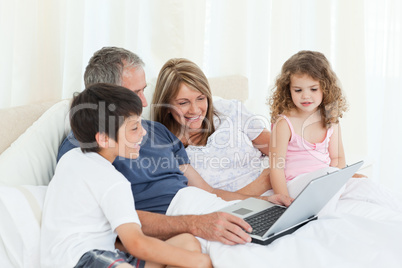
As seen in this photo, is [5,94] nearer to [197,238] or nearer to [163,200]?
[163,200]

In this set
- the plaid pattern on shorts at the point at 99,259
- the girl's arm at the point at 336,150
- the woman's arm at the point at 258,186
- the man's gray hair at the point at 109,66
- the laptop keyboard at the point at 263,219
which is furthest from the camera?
the girl's arm at the point at 336,150

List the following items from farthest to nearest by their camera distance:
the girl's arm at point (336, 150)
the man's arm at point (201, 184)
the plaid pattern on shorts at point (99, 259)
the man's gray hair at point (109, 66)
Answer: the girl's arm at point (336, 150) → the man's arm at point (201, 184) → the man's gray hair at point (109, 66) → the plaid pattern on shorts at point (99, 259)

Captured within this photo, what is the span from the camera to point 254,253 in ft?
4.43

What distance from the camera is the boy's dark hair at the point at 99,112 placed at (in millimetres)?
1421

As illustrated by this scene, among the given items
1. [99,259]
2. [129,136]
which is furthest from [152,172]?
[99,259]

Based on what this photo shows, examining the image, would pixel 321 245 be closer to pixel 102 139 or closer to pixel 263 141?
pixel 102 139

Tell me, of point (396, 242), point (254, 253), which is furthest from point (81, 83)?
point (396, 242)

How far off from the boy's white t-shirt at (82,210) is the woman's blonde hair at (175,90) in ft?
2.14

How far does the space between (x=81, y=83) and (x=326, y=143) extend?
3.80ft

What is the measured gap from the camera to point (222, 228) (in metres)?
1.45

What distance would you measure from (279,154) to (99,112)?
2.94ft

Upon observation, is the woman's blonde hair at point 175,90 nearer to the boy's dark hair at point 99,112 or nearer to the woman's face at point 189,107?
the woman's face at point 189,107

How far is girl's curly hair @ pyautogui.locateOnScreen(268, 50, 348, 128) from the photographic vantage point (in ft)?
6.81

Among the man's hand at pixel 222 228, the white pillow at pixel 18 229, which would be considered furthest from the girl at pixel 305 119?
the white pillow at pixel 18 229
